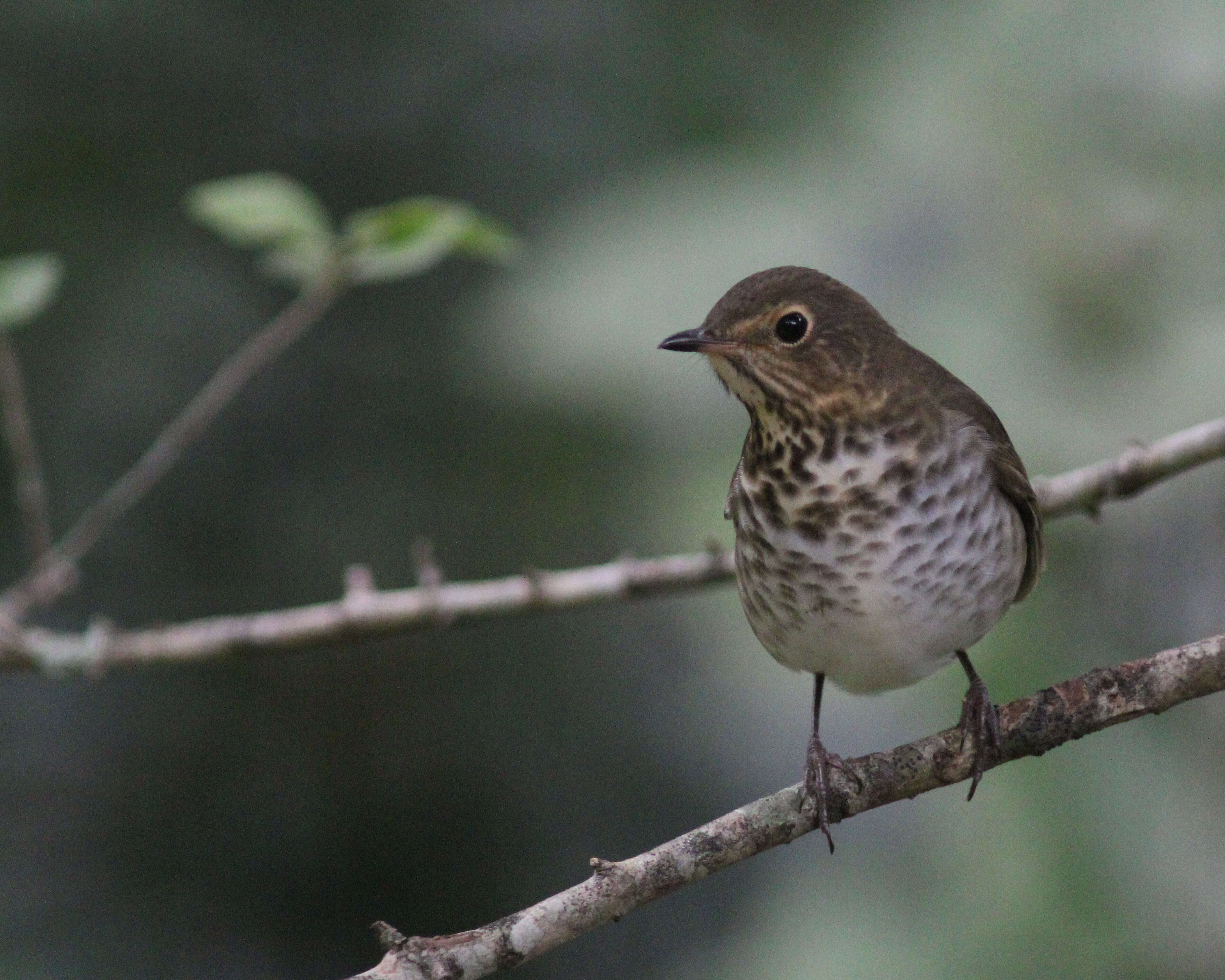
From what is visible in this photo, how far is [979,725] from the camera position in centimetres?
275

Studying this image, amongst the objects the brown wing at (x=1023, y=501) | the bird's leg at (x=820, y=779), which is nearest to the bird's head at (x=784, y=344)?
the brown wing at (x=1023, y=501)

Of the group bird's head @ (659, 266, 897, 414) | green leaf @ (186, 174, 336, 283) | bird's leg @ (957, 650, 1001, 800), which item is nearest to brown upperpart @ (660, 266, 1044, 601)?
bird's head @ (659, 266, 897, 414)

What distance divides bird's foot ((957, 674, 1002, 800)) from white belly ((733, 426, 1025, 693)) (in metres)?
0.13

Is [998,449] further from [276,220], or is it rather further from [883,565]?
[276,220]

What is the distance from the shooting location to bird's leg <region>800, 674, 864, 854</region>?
99.8 inches

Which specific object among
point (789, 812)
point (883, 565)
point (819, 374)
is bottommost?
point (789, 812)

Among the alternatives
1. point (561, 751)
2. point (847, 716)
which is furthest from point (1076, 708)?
point (561, 751)

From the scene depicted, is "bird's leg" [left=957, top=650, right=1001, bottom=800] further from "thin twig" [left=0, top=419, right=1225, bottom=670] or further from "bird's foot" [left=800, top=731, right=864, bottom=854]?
"thin twig" [left=0, top=419, right=1225, bottom=670]

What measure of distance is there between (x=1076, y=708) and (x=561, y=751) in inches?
122

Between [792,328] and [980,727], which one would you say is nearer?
[980,727]

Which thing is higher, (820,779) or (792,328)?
(792,328)

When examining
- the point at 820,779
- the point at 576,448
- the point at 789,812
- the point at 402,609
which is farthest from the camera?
the point at 576,448

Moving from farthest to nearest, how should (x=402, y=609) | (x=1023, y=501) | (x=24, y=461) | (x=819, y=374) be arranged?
(x=402, y=609)
(x=24, y=461)
(x=1023, y=501)
(x=819, y=374)

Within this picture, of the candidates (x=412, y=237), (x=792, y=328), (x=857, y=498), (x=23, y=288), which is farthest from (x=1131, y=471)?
(x=23, y=288)
